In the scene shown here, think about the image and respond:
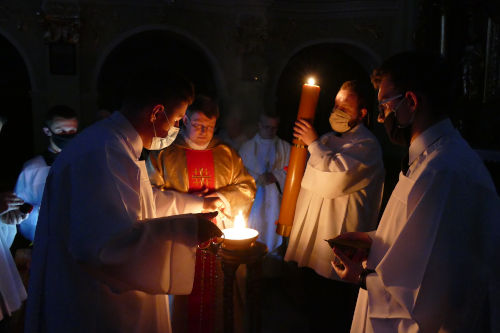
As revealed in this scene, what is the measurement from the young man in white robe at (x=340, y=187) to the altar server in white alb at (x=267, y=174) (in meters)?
1.82

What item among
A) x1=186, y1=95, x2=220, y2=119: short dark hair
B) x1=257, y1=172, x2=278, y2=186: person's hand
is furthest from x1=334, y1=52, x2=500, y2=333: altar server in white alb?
x1=257, y1=172, x2=278, y2=186: person's hand

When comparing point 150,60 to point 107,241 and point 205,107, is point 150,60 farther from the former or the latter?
point 107,241

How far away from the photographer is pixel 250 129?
805cm

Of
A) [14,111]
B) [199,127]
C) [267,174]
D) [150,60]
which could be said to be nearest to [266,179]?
[267,174]

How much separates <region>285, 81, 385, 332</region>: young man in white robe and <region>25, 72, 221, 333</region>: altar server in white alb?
6.24ft

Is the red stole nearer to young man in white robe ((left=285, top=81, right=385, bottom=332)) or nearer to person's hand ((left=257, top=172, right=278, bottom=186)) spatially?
young man in white robe ((left=285, top=81, right=385, bottom=332))

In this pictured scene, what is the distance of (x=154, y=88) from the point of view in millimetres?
1890

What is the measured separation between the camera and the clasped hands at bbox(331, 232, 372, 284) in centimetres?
182

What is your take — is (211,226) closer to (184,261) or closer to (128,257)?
(184,261)

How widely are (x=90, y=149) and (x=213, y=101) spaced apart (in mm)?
1636

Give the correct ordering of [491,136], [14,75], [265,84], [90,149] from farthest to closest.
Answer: [265,84]
[14,75]
[491,136]
[90,149]

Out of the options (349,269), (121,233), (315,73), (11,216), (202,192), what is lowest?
(11,216)

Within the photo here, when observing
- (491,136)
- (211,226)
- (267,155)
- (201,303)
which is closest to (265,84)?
(267,155)

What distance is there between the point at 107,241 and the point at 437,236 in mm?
1240
